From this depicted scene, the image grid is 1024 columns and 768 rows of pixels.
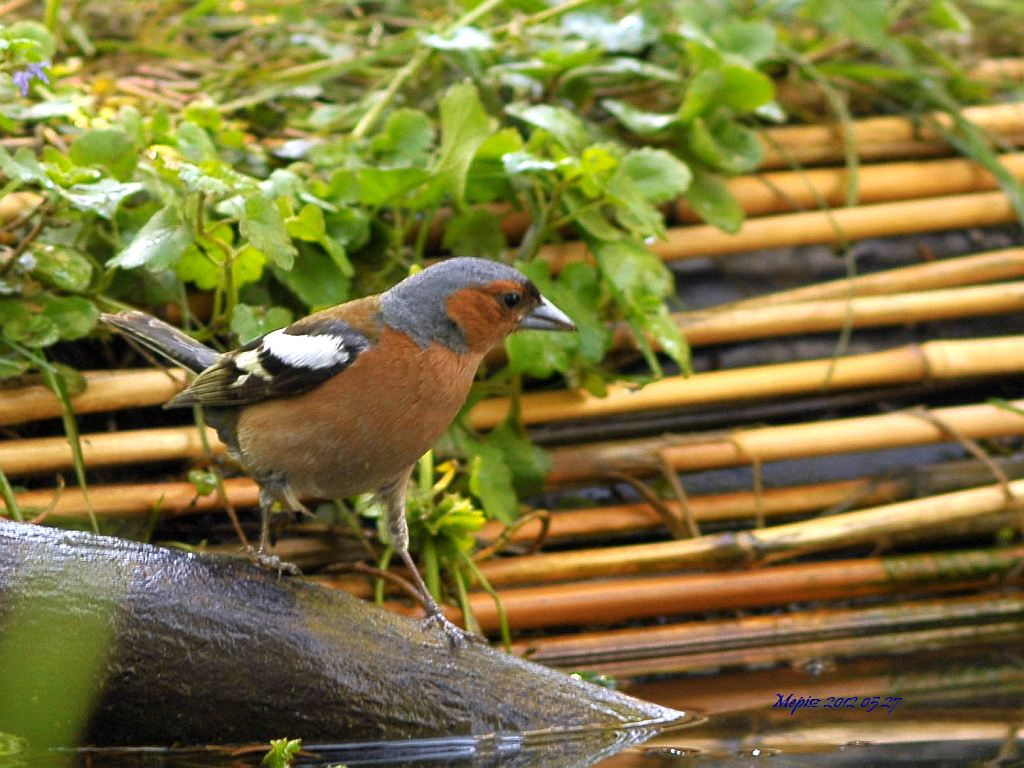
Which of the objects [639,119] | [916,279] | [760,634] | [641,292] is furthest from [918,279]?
[760,634]

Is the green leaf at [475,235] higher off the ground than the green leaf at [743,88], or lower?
lower

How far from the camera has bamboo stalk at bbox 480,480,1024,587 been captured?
327cm

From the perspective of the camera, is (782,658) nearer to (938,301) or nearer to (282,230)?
(938,301)

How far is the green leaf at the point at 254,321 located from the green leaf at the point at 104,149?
0.42m

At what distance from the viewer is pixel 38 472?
2.92 meters

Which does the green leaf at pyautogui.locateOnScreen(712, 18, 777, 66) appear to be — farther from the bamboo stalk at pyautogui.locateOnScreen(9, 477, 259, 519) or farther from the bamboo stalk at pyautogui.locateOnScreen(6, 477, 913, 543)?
the bamboo stalk at pyautogui.locateOnScreen(9, 477, 259, 519)

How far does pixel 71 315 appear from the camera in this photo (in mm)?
2912

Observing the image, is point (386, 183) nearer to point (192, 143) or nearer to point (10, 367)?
point (192, 143)

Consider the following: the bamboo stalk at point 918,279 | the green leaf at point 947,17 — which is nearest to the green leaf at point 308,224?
the bamboo stalk at point 918,279

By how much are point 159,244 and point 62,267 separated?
0.31 m

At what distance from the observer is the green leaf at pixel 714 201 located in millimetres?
3582

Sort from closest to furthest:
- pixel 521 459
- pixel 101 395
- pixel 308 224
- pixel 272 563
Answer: pixel 272 563, pixel 308 224, pixel 101 395, pixel 521 459

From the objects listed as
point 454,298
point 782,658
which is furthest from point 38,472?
point 782,658

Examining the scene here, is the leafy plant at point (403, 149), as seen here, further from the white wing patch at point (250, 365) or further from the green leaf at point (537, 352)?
the white wing patch at point (250, 365)
